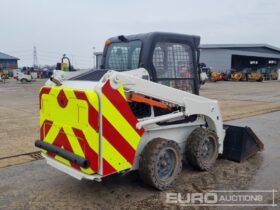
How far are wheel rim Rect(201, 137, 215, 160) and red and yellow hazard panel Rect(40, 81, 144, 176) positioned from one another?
133 centimetres

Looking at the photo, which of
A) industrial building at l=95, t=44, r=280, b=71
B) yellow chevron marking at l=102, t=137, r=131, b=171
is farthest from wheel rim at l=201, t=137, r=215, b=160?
industrial building at l=95, t=44, r=280, b=71

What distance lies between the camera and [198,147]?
172 inches

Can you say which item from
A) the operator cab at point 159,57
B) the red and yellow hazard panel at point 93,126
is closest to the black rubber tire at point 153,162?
the red and yellow hazard panel at point 93,126

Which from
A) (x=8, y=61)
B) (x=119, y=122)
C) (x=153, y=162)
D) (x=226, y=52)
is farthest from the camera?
(x=8, y=61)

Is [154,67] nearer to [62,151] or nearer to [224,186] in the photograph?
[62,151]

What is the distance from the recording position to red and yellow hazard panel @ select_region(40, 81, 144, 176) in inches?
126

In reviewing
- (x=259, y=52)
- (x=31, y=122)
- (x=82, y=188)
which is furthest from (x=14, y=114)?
(x=259, y=52)

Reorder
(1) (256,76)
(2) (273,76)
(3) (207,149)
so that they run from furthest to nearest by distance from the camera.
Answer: (2) (273,76), (1) (256,76), (3) (207,149)

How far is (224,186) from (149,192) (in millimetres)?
1061

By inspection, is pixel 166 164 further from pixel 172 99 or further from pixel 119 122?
pixel 119 122

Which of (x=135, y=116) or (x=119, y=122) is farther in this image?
(x=135, y=116)

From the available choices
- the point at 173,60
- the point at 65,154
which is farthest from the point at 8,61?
the point at 65,154

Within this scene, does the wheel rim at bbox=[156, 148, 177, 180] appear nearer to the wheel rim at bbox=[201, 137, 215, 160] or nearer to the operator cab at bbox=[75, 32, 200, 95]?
the wheel rim at bbox=[201, 137, 215, 160]

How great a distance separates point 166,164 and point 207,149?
3.25ft
